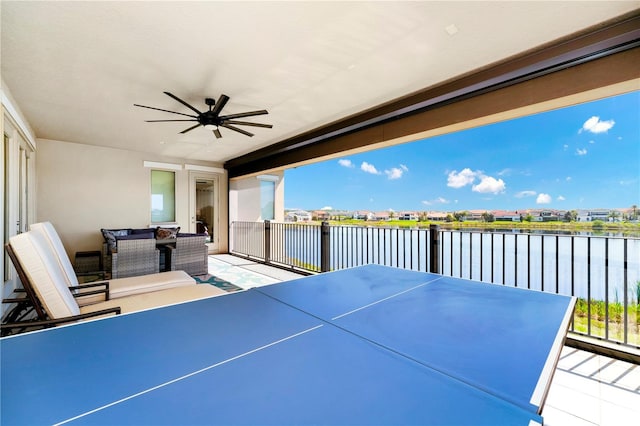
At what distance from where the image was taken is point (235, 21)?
207 centimetres

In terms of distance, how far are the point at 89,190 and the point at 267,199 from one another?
14.2 feet

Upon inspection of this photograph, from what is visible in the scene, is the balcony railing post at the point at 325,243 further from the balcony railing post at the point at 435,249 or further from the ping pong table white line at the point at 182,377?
the ping pong table white line at the point at 182,377

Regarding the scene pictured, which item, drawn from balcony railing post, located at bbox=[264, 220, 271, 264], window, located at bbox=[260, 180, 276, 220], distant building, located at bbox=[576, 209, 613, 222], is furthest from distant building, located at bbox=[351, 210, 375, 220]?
window, located at bbox=[260, 180, 276, 220]

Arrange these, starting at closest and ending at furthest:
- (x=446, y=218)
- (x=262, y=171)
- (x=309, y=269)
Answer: (x=446, y=218) < (x=309, y=269) < (x=262, y=171)

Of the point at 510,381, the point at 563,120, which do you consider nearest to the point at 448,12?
the point at 510,381

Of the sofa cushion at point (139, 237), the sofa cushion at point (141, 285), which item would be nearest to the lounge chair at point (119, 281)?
the sofa cushion at point (141, 285)

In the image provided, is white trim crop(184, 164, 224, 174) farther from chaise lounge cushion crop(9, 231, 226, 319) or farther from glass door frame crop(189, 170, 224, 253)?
chaise lounge cushion crop(9, 231, 226, 319)

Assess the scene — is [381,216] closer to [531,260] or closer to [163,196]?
[531,260]

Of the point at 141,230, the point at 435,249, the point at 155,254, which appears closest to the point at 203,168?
the point at 141,230

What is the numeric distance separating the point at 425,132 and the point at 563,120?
270 inches

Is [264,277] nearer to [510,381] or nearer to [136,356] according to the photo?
[136,356]

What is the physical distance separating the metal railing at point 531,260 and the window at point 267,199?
3753 mm

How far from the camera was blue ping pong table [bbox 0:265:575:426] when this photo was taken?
57 cm

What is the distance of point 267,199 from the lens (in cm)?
847
